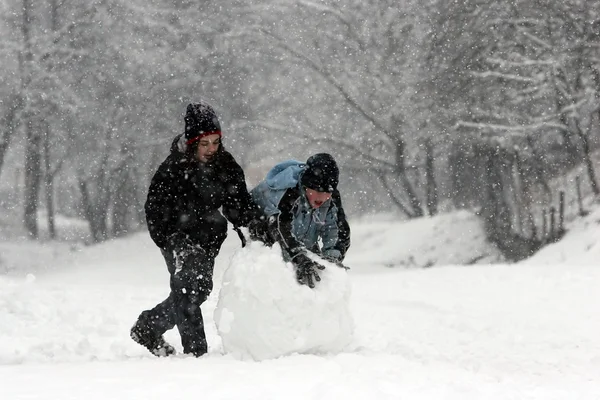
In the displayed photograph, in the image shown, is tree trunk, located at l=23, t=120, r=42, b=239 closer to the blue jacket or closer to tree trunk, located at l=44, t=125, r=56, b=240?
tree trunk, located at l=44, t=125, r=56, b=240

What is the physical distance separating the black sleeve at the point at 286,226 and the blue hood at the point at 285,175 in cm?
8

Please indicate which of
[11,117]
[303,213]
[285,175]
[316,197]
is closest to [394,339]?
[303,213]

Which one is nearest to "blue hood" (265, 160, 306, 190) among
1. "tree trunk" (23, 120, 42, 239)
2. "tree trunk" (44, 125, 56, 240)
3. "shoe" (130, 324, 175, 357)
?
"shoe" (130, 324, 175, 357)

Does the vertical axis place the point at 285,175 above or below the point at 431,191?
above

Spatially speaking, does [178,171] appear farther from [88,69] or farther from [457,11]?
[88,69]

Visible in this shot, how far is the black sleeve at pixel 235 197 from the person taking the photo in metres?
5.30

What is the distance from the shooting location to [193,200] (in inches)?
209

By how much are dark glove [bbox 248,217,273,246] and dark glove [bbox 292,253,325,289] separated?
0.26 m

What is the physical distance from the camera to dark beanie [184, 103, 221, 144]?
521 centimetres

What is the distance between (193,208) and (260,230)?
0.51 metres

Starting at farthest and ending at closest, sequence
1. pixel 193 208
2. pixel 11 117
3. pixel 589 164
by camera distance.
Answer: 1. pixel 11 117
2. pixel 589 164
3. pixel 193 208

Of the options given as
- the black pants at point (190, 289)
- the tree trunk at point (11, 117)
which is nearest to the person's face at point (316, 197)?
the black pants at point (190, 289)

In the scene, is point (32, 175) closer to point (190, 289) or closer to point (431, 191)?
point (431, 191)

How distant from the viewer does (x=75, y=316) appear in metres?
8.89
